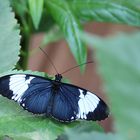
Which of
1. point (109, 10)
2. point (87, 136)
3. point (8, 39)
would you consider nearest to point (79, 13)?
point (109, 10)

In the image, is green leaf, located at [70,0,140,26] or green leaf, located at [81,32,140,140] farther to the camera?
green leaf, located at [70,0,140,26]

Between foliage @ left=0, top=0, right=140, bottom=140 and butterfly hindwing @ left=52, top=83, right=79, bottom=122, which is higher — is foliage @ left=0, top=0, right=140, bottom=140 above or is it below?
above

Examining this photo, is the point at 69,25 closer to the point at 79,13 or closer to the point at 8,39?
the point at 79,13

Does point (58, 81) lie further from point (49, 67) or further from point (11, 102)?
point (49, 67)

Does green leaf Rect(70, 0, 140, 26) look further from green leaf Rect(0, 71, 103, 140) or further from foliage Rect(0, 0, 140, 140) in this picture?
green leaf Rect(0, 71, 103, 140)

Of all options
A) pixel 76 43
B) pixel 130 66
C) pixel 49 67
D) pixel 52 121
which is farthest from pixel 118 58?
pixel 49 67

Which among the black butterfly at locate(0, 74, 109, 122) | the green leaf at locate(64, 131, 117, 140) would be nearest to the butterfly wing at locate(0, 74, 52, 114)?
the black butterfly at locate(0, 74, 109, 122)
